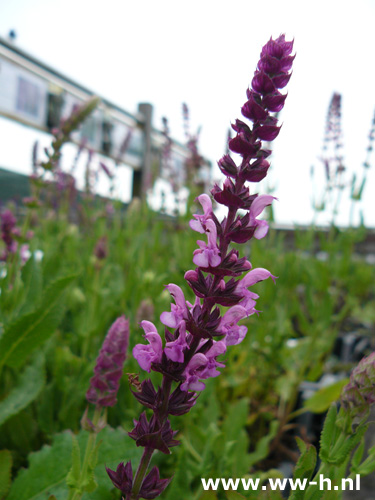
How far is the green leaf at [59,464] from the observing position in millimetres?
839

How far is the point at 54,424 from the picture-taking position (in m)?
1.18

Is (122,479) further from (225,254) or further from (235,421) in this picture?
(235,421)

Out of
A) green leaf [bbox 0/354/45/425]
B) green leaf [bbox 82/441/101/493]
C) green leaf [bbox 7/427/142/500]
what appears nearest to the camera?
green leaf [bbox 82/441/101/493]

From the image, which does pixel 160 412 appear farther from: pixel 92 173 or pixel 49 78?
pixel 49 78

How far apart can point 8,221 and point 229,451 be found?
3.12 ft

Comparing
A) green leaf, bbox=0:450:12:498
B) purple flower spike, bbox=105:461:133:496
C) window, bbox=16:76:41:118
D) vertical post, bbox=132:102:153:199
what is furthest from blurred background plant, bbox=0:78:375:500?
vertical post, bbox=132:102:153:199

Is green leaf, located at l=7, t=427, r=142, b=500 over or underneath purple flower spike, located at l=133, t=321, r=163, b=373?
underneath

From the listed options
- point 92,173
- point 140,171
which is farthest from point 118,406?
point 140,171

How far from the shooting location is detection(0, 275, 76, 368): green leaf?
931mm

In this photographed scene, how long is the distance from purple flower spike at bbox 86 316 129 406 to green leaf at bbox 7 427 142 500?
23 centimetres

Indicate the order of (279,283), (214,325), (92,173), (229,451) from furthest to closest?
(92,173)
(279,283)
(229,451)
(214,325)

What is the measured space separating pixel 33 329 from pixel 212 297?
616 mm

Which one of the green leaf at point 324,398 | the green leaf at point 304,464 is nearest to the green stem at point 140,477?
the green leaf at point 304,464

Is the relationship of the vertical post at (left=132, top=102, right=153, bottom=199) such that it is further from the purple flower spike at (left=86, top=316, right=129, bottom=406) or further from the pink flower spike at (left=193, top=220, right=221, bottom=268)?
the pink flower spike at (left=193, top=220, right=221, bottom=268)
